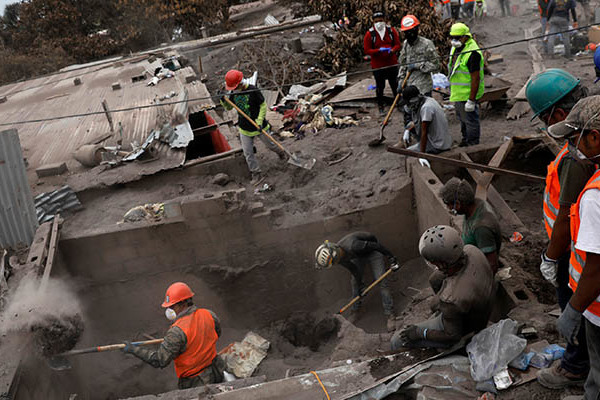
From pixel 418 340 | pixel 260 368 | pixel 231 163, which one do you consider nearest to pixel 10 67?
pixel 231 163

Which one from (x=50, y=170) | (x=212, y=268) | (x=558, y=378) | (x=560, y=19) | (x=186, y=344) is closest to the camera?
(x=558, y=378)

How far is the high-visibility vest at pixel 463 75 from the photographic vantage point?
24.0 ft

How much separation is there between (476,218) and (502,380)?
1804 millimetres

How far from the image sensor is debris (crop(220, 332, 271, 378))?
6.78 metres

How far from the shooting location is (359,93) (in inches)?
447

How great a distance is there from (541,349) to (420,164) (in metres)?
3.84

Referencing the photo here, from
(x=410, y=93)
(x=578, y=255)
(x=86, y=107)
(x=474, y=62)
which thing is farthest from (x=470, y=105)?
(x=86, y=107)

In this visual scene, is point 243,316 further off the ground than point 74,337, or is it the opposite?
point 74,337

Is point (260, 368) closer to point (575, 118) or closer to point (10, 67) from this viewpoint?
point (575, 118)

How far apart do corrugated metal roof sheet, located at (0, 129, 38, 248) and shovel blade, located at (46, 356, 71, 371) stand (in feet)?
7.41

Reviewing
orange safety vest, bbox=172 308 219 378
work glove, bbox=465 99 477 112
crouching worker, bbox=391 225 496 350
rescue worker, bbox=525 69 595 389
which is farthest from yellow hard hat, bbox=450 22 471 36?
orange safety vest, bbox=172 308 219 378

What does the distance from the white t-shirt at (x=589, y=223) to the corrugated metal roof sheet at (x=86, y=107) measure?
765cm

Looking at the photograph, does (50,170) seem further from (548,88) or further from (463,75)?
(548,88)

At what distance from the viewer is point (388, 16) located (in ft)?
40.0
